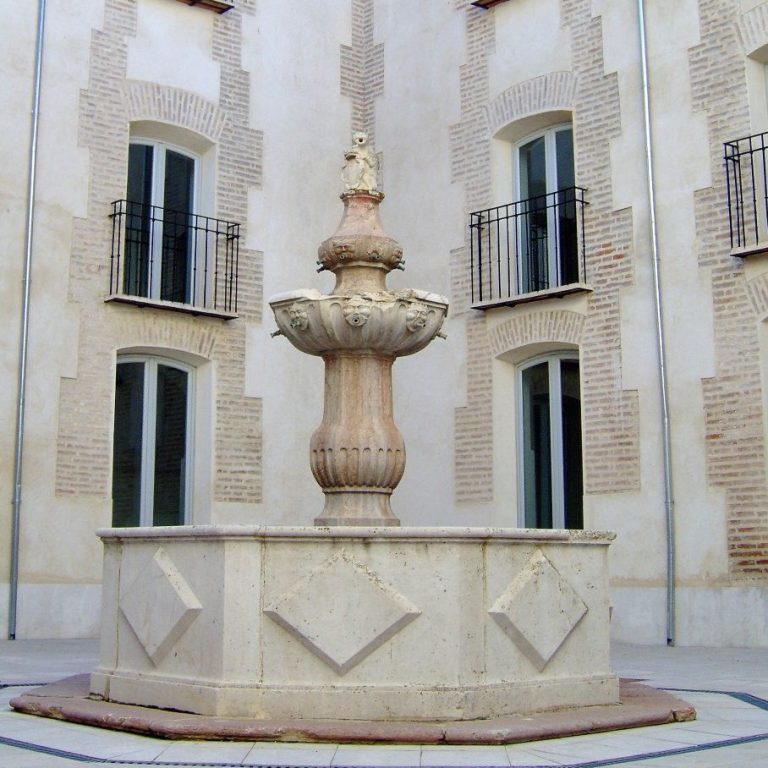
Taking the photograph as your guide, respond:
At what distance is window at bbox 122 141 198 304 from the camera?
13.5 metres

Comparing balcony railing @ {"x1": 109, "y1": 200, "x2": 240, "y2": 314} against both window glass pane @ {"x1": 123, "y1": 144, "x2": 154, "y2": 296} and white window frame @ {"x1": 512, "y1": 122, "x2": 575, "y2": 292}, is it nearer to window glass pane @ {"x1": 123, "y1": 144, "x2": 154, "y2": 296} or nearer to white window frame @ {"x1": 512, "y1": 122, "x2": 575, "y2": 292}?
window glass pane @ {"x1": 123, "y1": 144, "x2": 154, "y2": 296}

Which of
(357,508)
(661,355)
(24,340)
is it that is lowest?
(357,508)

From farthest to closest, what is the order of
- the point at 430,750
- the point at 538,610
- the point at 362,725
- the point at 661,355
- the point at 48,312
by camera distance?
the point at 48,312 < the point at 661,355 < the point at 538,610 < the point at 362,725 < the point at 430,750

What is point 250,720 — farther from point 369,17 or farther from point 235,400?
point 369,17

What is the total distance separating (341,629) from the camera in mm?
5785

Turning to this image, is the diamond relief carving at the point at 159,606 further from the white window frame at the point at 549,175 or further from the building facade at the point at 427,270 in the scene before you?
the white window frame at the point at 549,175

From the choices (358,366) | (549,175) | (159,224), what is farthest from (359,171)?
(159,224)

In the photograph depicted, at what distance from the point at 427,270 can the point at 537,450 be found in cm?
256

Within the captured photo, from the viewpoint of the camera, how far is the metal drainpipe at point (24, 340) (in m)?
11.7

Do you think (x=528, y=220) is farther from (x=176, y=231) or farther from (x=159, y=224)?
(x=159, y=224)

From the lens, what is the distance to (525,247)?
44.5 ft

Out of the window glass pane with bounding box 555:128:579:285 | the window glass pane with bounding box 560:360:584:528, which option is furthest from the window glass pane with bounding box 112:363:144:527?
the window glass pane with bounding box 555:128:579:285

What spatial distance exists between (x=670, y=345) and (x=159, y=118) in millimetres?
6149

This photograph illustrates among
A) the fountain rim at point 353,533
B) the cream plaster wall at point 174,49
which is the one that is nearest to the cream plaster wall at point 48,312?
the cream plaster wall at point 174,49
